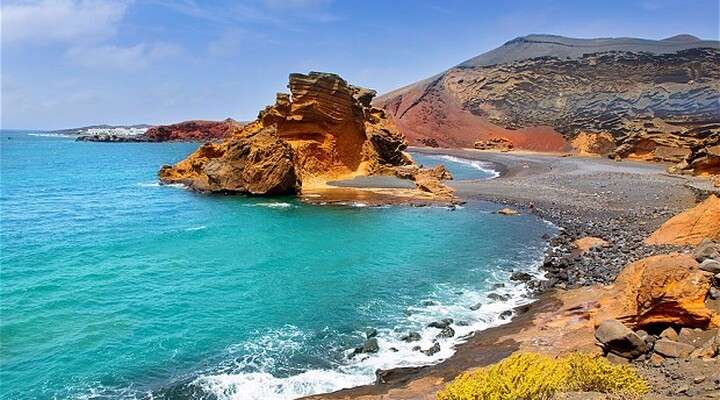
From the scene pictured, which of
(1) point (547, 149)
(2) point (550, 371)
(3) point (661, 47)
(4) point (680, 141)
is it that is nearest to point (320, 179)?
(2) point (550, 371)

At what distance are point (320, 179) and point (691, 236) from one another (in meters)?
35.1

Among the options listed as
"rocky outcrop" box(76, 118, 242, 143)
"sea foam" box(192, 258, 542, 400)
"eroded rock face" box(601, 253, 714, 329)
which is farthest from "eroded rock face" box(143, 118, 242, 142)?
"eroded rock face" box(601, 253, 714, 329)

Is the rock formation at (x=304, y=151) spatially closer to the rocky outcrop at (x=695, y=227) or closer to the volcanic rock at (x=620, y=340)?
the rocky outcrop at (x=695, y=227)

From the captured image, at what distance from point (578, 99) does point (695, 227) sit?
9346 cm

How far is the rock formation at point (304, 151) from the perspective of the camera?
1734 inches

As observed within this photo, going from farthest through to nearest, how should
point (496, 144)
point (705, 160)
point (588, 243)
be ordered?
point (496, 144)
point (705, 160)
point (588, 243)

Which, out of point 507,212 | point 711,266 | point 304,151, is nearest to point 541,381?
point 711,266

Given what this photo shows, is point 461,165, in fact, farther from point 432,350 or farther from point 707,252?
point 432,350

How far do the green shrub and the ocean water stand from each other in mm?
5724

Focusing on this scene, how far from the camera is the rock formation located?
44031 millimetres

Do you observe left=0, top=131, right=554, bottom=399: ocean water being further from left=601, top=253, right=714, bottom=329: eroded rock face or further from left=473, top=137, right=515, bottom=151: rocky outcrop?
left=473, top=137, right=515, bottom=151: rocky outcrop

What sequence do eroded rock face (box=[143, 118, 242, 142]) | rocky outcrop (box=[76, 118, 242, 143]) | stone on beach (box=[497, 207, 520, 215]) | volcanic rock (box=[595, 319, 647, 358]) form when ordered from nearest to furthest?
volcanic rock (box=[595, 319, 647, 358]) < stone on beach (box=[497, 207, 520, 215]) < rocky outcrop (box=[76, 118, 242, 143]) < eroded rock face (box=[143, 118, 242, 142])

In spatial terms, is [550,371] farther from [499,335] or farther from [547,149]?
[547,149]

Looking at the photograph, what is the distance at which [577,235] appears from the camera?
29.1 m
